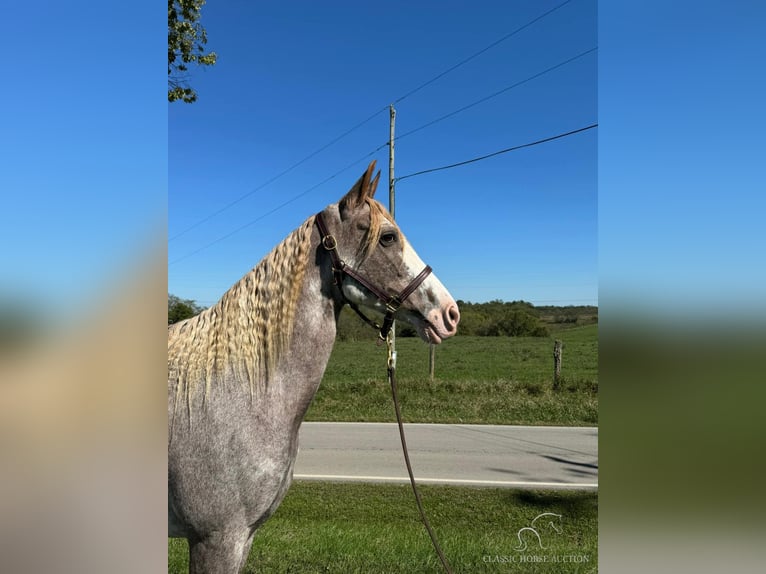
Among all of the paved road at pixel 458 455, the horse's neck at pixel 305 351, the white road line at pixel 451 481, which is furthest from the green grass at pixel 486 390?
the horse's neck at pixel 305 351

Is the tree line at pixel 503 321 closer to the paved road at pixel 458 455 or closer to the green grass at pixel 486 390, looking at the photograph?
the green grass at pixel 486 390

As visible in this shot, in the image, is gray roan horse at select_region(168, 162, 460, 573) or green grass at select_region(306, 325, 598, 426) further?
green grass at select_region(306, 325, 598, 426)

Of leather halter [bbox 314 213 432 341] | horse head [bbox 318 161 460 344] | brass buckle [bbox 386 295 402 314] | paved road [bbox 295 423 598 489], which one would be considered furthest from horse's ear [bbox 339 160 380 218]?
paved road [bbox 295 423 598 489]

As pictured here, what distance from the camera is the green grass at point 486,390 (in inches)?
356

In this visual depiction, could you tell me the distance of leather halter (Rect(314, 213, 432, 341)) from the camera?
1700 millimetres

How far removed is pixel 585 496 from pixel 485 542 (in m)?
2.09

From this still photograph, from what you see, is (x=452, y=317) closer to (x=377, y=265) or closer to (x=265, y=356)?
(x=377, y=265)

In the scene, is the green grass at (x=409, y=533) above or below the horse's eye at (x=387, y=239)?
below

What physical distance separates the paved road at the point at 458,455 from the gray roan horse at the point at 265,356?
14.7 ft

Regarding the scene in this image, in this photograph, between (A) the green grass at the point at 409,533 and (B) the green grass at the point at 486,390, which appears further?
(B) the green grass at the point at 486,390

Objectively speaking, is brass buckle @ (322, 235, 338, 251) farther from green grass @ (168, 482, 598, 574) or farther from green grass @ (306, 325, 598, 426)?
green grass @ (306, 325, 598, 426)
